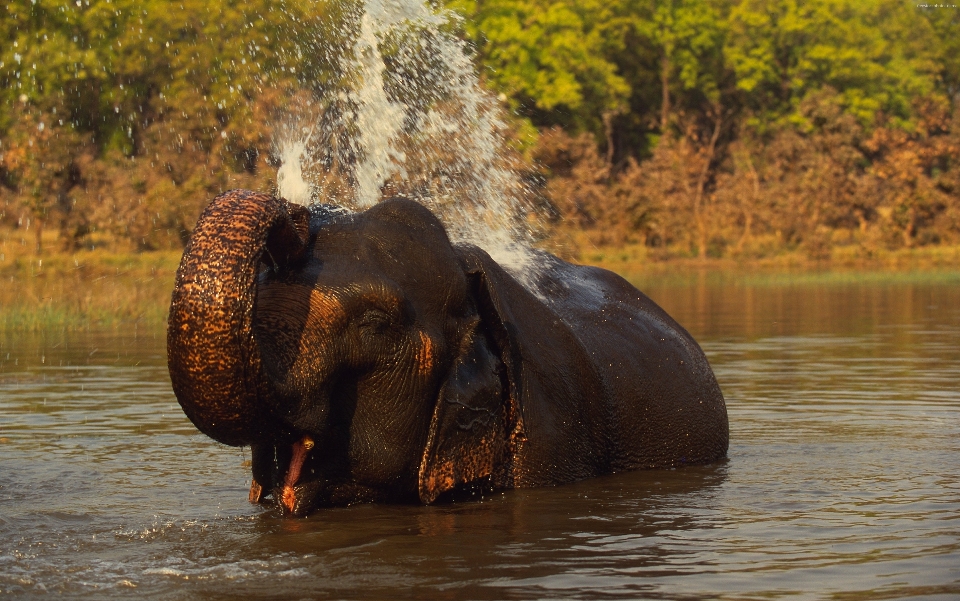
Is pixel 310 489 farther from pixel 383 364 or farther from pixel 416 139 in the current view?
pixel 416 139

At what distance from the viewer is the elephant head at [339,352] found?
15.6ft

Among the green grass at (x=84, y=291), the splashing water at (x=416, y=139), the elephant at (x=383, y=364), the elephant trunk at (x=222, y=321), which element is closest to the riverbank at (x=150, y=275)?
the green grass at (x=84, y=291)

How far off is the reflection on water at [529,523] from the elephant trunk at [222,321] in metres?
0.57

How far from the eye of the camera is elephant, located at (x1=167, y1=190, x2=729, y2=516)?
15.7ft

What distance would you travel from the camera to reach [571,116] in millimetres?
52594

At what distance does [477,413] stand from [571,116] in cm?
4732

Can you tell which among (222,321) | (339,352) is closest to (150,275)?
(339,352)

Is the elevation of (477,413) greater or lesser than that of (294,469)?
greater

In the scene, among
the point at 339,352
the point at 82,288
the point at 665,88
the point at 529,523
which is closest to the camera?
the point at 339,352

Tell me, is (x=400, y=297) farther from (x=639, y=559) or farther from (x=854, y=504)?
(x=854, y=504)

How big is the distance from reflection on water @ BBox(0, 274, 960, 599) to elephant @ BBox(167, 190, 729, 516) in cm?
18

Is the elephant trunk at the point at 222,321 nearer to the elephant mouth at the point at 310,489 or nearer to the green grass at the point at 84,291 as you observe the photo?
the elephant mouth at the point at 310,489

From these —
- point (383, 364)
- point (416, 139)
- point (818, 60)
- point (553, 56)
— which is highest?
point (818, 60)

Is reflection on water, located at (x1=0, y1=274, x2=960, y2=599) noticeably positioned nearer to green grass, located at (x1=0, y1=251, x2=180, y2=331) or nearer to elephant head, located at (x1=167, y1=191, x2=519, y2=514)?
elephant head, located at (x1=167, y1=191, x2=519, y2=514)
